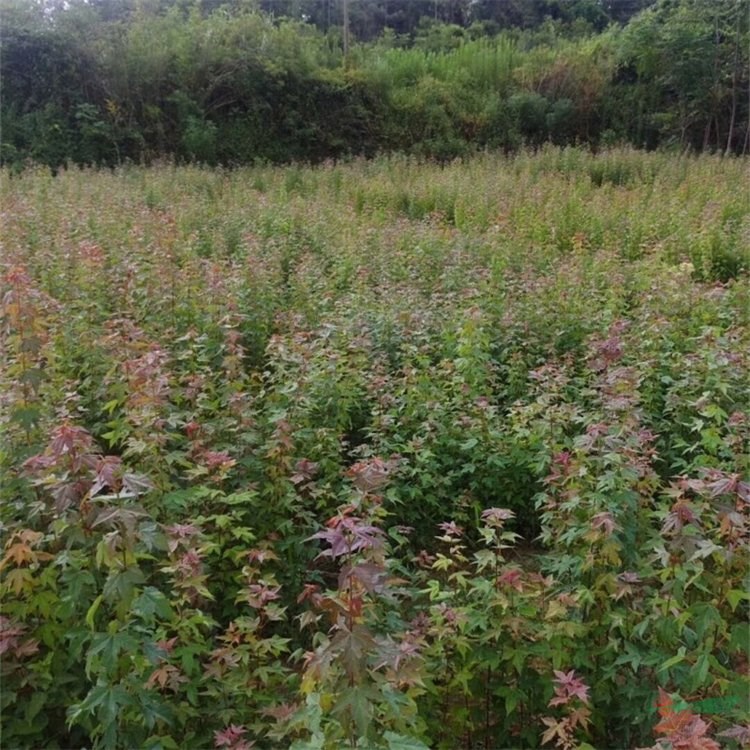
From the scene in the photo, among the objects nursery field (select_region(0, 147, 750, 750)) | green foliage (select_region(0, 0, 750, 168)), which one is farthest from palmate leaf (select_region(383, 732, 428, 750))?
green foliage (select_region(0, 0, 750, 168))

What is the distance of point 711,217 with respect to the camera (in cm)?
848

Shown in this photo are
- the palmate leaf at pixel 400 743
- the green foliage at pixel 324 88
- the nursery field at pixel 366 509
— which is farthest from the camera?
the green foliage at pixel 324 88

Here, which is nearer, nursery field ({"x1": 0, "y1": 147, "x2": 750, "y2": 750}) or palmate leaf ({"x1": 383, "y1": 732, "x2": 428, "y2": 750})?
palmate leaf ({"x1": 383, "y1": 732, "x2": 428, "y2": 750})

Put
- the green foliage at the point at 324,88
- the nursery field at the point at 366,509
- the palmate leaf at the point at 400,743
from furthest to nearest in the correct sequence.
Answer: the green foliage at the point at 324,88, the nursery field at the point at 366,509, the palmate leaf at the point at 400,743

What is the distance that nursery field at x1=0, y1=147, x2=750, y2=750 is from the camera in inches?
83.4

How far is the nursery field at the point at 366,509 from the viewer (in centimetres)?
212

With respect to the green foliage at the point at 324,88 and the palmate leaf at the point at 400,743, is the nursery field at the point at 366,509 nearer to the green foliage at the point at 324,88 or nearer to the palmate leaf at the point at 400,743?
the palmate leaf at the point at 400,743

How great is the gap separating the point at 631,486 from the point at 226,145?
1808 centimetres

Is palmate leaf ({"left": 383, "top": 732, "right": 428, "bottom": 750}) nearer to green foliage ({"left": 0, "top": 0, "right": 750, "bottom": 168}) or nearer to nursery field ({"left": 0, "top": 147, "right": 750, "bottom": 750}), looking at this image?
nursery field ({"left": 0, "top": 147, "right": 750, "bottom": 750})

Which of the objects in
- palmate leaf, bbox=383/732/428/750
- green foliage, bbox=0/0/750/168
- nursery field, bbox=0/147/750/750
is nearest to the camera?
palmate leaf, bbox=383/732/428/750

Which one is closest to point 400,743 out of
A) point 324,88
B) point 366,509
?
point 366,509

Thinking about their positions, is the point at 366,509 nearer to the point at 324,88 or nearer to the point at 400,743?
the point at 400,743

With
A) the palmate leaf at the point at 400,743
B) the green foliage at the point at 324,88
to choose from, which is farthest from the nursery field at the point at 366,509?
the green foliage at the point at 324,88

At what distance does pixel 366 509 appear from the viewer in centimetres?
257
